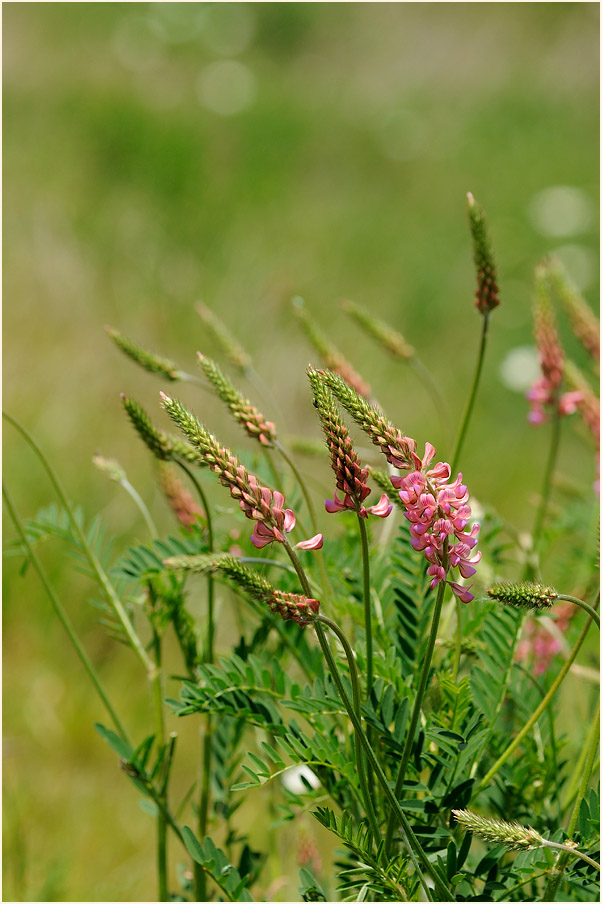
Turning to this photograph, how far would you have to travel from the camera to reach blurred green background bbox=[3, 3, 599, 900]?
64.9 inches

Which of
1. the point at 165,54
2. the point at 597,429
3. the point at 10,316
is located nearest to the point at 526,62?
the point at 165,54

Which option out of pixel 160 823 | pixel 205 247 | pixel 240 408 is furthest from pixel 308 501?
pixel 205 247

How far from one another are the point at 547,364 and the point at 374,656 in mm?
367

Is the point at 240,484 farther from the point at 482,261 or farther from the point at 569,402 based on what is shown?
the point at 569,402

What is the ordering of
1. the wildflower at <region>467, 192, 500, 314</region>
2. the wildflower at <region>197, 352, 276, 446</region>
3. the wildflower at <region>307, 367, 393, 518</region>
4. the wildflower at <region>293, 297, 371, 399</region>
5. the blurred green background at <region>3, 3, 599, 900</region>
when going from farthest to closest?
the blurred green background at <region>3, 3, 599, 900</region> < the wildflower at <region>293, 297, 371, 399</region> < the wildflower at <region>467, 192, 500, 314</region> < the wildflower at <region>197, 352, 276, 446</region> < the wildflower at <region>307, 367, 393, 518</region>

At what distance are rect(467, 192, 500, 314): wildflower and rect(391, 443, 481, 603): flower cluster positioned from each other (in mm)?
271

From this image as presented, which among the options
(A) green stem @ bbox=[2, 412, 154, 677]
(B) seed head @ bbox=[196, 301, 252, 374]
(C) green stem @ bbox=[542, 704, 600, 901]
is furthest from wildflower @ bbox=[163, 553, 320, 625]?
(B) seed head @ bbox=[196, 301, 252, 374]

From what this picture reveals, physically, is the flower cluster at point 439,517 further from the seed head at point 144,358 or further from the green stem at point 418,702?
the seed head at point 144,358

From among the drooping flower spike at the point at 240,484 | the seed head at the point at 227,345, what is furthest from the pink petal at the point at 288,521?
the seed head at the point at 227,345

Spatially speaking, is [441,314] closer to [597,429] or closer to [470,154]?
[470,154]

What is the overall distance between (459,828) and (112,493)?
1.56 m

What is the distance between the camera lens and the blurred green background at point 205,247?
5.41ft

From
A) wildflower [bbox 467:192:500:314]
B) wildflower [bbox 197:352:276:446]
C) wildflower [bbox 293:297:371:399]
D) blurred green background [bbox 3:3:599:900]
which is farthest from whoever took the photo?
blurred green background [bbox 3:3:599:900]

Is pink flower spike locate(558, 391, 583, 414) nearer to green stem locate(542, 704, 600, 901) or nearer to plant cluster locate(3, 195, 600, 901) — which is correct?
plant cluster locate(3, 195, 600, 901)
